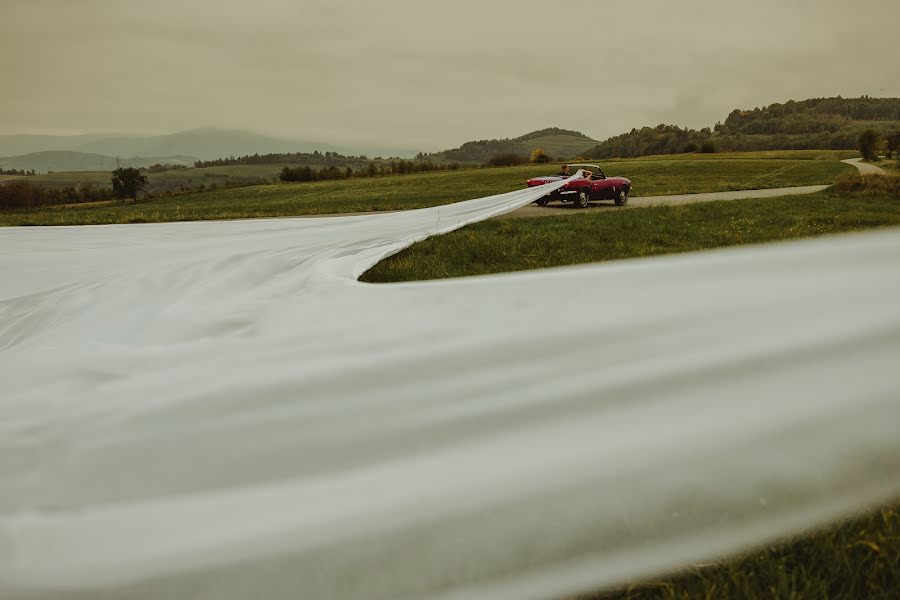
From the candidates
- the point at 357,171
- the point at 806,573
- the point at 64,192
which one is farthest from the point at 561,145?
the point at 806,573

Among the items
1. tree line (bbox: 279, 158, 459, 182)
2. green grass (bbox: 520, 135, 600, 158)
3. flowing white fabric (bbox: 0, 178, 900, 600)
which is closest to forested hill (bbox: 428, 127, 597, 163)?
green grass (bbox: 520, 135, 600, 158)

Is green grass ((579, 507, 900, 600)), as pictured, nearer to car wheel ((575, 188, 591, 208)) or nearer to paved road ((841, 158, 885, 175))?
car wheel ((575, 188, 591, 208))

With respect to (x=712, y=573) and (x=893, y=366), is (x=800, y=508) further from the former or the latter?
(x=893, y=366)

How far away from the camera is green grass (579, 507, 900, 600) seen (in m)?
1.67

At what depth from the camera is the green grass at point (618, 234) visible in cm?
753

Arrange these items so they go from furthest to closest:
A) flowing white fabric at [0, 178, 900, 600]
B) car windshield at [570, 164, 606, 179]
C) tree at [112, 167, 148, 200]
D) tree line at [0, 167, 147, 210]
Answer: tree at [112, 167, 148, 200] < tree line at [0, 167, 147, 210] < car windshield at [570, 164, 606, 179] < flowing white fabric at [0, 178, 900, 600]

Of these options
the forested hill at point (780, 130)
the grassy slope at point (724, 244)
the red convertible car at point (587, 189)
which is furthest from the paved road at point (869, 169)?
the forested hill at point (780, 130)

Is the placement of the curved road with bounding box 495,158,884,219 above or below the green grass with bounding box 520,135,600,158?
below

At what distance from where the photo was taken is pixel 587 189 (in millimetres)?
16375

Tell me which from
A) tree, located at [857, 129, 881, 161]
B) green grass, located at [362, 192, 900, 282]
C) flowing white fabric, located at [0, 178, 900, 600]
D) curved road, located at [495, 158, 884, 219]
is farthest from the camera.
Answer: tree, located at [857, 129, 881, 161]

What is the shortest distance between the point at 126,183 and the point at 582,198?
164ft

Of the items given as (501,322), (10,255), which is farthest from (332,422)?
(10,255)

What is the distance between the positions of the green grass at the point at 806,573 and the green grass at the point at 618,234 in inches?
184

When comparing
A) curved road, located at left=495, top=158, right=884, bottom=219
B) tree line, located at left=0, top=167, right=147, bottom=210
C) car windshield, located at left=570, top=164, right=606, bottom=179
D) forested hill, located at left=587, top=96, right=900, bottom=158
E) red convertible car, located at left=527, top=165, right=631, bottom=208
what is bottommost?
curved road, located at left=495, top=158, right=884, bottom=219
